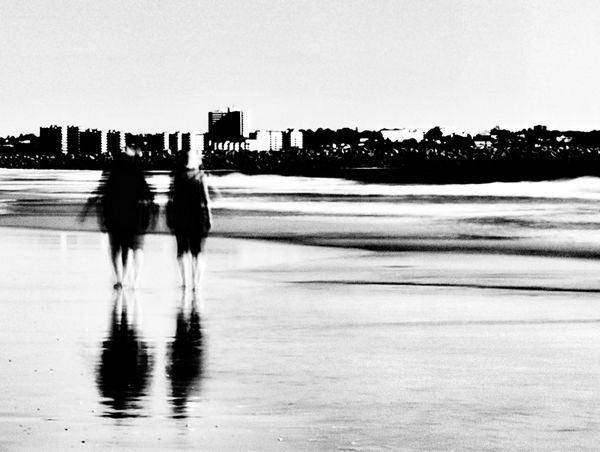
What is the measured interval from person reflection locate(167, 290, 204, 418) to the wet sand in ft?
0.07

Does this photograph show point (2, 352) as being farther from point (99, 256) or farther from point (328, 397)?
point (99, 256)

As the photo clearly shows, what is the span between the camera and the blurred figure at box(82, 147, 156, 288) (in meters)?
15.7

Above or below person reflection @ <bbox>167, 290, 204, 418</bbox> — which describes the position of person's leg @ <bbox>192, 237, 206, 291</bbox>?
above

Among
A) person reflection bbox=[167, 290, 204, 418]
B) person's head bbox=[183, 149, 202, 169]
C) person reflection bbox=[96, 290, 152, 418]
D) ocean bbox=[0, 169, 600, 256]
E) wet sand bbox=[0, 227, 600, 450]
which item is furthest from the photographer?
ocean bbox=[0, 169, 600, 256]

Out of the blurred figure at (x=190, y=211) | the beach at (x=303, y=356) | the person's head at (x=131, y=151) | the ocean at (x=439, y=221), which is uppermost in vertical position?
the person's head at (x=131, y=151)

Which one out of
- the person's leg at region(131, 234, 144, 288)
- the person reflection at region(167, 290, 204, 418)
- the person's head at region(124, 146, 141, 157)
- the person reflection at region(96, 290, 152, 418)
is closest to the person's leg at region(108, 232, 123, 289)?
the person's leg at region(131, 234, 144, 288)

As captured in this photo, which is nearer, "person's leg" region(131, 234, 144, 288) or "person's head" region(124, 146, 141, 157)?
"person's head" region(124, 146, 141, 157)

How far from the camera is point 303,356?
1047 cm

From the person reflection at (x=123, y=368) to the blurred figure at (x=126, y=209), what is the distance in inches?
98.7

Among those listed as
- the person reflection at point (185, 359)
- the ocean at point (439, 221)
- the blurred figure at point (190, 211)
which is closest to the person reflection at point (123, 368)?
the person reflection at point (185, 359)

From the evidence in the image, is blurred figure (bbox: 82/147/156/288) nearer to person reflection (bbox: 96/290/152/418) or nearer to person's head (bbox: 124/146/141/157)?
person's head (bbox: 124/146/141/157)

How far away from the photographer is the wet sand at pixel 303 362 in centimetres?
755

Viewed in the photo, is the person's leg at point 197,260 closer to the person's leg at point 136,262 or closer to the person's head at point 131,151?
the person's leg at point 136,262

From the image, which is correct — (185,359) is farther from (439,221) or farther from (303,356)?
(439,221)
